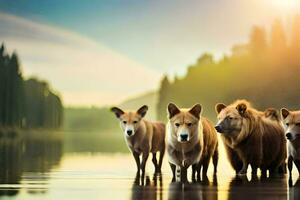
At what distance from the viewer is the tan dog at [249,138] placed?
1603 cm

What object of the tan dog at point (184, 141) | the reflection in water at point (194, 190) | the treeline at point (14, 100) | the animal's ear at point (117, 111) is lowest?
the reflection in water at point (194, 190)

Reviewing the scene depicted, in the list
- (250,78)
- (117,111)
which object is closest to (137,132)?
(117,111)

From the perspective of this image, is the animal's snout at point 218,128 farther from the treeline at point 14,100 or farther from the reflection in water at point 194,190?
the treeline at point 14,100

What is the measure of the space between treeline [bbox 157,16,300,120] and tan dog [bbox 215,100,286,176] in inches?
4111

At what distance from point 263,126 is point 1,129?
74.8m

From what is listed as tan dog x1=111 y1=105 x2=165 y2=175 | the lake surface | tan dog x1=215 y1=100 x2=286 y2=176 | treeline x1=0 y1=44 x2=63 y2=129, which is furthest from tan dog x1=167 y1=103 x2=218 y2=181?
treeline x1=0 y1=44 x2=63 y2=129

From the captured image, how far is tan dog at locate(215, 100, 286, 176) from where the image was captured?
16.0 metres

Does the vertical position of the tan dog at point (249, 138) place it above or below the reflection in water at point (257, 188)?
above

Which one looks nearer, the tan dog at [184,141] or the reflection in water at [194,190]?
the reflection in water at [194,190]

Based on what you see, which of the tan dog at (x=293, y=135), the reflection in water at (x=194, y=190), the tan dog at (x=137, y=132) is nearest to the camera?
the reflection in water at (x=194, y=190)

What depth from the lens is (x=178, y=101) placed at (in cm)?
14788

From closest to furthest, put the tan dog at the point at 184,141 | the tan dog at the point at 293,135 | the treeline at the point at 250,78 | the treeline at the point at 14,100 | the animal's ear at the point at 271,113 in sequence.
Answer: the tan dog at the point at 293,135, the tan dog at the point at 184,141, the animal's ear at the point at 271,113, the treeline at the point at 14,100, the treeline at the point at 250,78

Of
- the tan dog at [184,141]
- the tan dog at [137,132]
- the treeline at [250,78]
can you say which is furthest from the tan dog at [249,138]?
the treeline at [250,78]

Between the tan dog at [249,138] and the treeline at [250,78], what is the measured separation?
104411 millimetres
